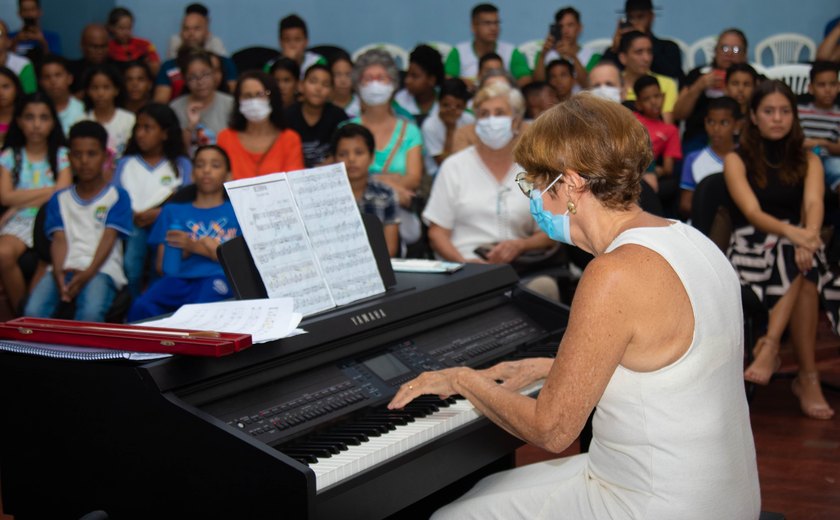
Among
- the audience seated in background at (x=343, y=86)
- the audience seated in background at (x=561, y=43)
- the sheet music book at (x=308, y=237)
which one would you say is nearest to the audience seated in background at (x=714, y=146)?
the audience seated in background at (x=561, y=43)

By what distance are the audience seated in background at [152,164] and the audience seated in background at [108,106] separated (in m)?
0.71

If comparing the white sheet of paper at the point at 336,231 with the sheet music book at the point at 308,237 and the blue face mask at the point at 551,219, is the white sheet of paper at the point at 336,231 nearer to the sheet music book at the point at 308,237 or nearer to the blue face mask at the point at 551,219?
the sheet music book at the point at 308,237

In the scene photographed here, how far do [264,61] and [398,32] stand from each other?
1.57 metres

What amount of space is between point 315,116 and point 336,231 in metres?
3.48

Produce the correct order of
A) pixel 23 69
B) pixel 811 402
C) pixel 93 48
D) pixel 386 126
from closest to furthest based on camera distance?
pixel 811 402 → pixel 386 126 → pixel 23 69 → pixel 93 48

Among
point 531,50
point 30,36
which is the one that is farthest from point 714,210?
point 30,36

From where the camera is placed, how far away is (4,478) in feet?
7.77

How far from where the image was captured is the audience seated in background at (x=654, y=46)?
7.13 metres

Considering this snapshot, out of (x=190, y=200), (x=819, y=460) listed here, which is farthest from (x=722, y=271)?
(x=190, y=200)

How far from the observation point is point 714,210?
4.64 m

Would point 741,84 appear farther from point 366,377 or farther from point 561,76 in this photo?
point 366,377

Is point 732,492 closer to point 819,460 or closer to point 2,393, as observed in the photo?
point 2,393

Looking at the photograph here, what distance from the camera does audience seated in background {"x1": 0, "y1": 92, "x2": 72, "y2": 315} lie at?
5.32m

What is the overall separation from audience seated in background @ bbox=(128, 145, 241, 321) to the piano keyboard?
1.93 m
